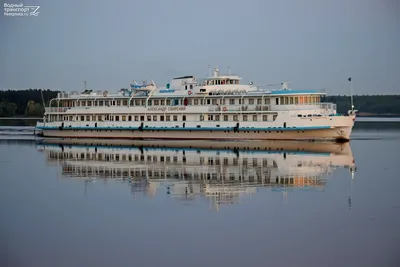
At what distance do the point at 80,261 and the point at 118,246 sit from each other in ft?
4.96

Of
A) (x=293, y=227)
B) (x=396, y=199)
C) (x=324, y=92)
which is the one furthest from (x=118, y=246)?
(x=324, y=92)

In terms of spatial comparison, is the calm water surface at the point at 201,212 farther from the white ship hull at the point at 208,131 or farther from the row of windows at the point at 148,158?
the white ship hull at the point at 208,131

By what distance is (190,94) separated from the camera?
58594 millimetres

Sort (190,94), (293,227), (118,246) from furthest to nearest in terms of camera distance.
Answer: (190,94), (293,227), (118,246)

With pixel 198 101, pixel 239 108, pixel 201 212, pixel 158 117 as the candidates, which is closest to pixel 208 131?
pixel 198 101

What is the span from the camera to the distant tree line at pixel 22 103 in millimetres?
136000

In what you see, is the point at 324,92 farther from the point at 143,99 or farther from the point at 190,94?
the point at 143,99

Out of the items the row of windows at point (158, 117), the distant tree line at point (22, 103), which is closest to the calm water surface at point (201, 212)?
the row of windows at point (158, 117)

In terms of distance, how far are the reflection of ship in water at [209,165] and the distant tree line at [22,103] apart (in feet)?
281

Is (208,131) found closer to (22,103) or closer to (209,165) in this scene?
(209,165)

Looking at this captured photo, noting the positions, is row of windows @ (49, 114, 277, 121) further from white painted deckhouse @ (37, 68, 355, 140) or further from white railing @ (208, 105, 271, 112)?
white railing @ (208, 105, 271, 112)

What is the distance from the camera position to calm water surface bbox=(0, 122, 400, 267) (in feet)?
55.6

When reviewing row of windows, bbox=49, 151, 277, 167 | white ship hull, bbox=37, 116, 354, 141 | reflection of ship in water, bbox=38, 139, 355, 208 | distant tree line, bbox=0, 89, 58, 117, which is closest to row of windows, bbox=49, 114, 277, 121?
white ship hull, bbox=37, 116, 354, 141

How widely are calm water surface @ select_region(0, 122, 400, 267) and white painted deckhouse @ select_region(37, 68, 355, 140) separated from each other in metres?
13.2
